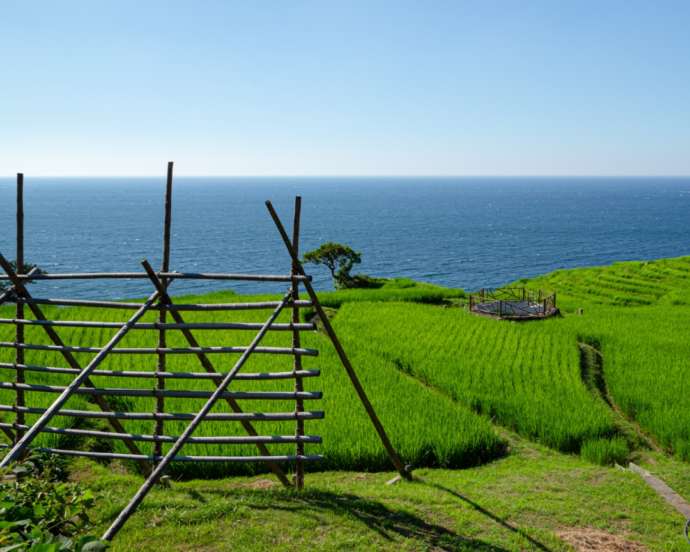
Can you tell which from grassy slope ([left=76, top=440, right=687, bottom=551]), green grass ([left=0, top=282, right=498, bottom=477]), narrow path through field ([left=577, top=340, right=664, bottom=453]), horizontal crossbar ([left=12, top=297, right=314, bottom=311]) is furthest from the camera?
narrow path through field ([left=577, top=340, right=664, bottom=453])

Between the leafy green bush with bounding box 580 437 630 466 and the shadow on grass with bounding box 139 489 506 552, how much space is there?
4.04 metres

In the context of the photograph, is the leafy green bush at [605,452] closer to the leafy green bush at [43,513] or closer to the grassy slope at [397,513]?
the grassy slope at [397,513]

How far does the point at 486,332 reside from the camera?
1823 cm

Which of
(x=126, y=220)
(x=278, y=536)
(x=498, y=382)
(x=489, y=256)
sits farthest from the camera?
(x=126, y=220)

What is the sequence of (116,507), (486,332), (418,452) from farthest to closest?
(486,332) → (418,452) → (116,507)

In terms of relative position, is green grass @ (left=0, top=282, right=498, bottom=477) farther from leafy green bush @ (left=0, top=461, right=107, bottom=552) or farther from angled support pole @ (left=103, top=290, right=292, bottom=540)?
leafy green bush @ (left=0, top=461, right=107, bottom=552)

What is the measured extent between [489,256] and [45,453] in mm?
77024

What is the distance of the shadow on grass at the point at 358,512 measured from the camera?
18.8 feet

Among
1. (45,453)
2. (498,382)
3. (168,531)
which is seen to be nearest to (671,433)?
(498,382)

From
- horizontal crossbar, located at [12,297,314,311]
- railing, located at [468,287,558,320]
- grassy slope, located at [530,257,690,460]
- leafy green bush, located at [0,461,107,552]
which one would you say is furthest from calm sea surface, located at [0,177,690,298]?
leafy green bush, located at [0,461,107,552]

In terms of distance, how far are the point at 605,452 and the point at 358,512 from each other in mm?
4887

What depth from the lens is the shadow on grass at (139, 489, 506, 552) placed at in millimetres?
5723

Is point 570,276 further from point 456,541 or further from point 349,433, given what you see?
point 456,541

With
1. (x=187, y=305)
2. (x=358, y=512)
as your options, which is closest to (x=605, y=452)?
(x=358, y=512)
